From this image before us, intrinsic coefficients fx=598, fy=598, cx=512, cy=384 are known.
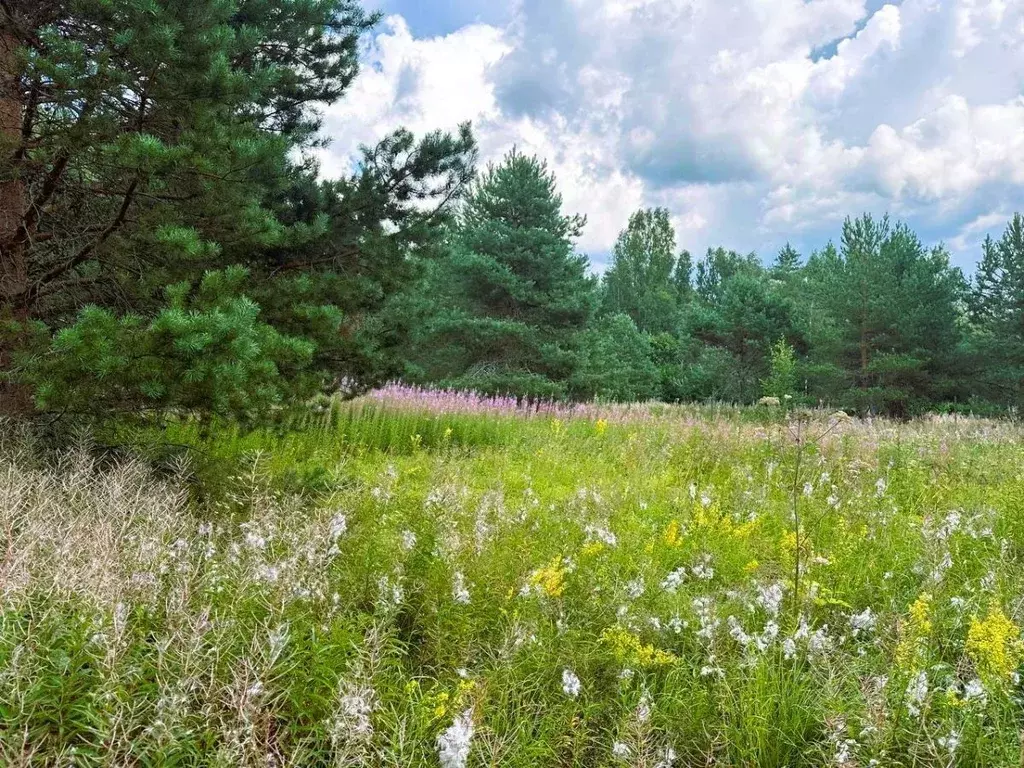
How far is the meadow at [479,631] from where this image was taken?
1.62 m

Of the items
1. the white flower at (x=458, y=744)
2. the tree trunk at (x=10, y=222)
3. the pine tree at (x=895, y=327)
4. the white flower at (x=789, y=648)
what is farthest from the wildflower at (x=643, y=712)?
the pine tree at (x=895, y=327)

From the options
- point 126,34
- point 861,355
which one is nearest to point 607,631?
point 126,34

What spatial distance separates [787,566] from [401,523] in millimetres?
2011

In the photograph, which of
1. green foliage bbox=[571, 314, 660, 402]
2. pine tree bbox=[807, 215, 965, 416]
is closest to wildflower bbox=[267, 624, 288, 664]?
green foliage bbox=[571, 314, 660, 402]

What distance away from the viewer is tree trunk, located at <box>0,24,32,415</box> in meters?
3.87

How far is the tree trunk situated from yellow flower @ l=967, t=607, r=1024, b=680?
16.9ft

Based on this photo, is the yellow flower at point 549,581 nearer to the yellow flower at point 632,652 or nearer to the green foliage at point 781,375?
the yellow flower at point 632,652

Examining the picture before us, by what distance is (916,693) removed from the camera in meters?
1.84

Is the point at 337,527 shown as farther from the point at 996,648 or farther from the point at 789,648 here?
the point at 996,648

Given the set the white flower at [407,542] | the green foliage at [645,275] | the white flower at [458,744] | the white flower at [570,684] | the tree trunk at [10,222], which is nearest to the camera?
the white flower at [458,744]

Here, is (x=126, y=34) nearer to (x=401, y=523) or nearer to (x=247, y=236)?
(x=247, y=236)

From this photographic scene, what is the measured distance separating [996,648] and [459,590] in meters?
1.88

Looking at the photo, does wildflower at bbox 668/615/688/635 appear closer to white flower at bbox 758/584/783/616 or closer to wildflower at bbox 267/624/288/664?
white flower at bbox 758/584/783/616

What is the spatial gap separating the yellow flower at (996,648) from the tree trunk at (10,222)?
5.16m
